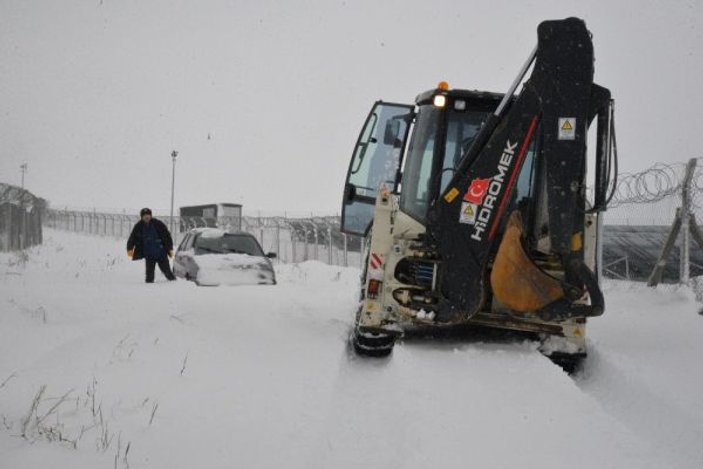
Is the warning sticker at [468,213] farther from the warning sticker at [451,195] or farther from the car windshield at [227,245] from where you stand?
the car windshield at [227,245]

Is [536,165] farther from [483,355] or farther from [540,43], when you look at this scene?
[483,355]

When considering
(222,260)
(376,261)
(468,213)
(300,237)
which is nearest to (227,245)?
(222,260)

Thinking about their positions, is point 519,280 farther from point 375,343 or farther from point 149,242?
point 149,242

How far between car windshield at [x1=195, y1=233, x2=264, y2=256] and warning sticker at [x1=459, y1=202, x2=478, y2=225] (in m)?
6.93

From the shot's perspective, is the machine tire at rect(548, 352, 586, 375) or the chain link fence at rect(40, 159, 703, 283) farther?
the chain link fence at rect(40, 159, 703, 283)

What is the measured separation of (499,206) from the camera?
Answer: 4801 mm

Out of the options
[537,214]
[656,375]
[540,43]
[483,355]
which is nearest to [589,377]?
[656,375]

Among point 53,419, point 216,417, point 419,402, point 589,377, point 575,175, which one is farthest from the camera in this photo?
point 589,377

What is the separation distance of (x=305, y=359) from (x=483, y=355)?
1.76 metres

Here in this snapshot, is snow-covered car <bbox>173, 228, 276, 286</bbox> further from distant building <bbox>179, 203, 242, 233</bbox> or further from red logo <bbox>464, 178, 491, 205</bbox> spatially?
distant building <bbox>179, 203, 242, 233</bbox>

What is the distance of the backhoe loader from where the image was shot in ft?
14.5

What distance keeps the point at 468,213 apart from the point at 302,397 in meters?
2.22

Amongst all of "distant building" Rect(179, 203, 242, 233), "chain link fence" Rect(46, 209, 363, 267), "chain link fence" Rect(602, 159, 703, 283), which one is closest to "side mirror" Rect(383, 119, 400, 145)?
"chain link fence" Rect(602, 159, 703, 283)

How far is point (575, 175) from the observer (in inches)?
173
